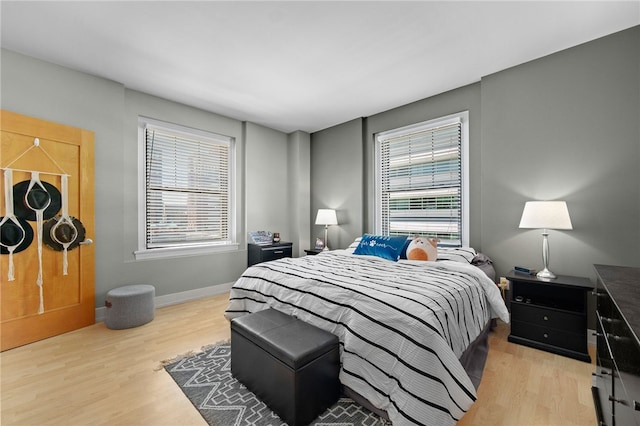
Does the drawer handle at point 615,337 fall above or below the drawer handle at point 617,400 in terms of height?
above

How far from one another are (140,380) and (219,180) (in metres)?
2.86

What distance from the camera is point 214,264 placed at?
405 centimetres

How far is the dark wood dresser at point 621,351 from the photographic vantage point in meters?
0.84

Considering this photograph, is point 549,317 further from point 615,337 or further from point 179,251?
point 179,251

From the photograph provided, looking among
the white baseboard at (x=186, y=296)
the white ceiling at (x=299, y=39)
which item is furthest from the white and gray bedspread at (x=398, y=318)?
the white ceiling at (x=299, y=39)

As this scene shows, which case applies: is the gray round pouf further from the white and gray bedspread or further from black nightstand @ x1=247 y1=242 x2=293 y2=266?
black nightstand @ x1=247 y1=242 x2=293 y2=266

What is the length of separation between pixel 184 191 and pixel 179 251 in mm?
838

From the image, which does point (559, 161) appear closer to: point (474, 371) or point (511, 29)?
point (511, 29)

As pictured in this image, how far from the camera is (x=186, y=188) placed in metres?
3.85

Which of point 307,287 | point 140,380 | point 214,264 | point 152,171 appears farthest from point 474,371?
point 152,171

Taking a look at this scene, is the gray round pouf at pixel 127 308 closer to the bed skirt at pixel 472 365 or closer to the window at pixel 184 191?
the window at pixel 184 191

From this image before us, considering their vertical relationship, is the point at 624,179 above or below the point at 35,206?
above

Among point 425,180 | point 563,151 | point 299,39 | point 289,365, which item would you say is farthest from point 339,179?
point 289,365

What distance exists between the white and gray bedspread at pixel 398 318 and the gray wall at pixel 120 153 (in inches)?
64.5
